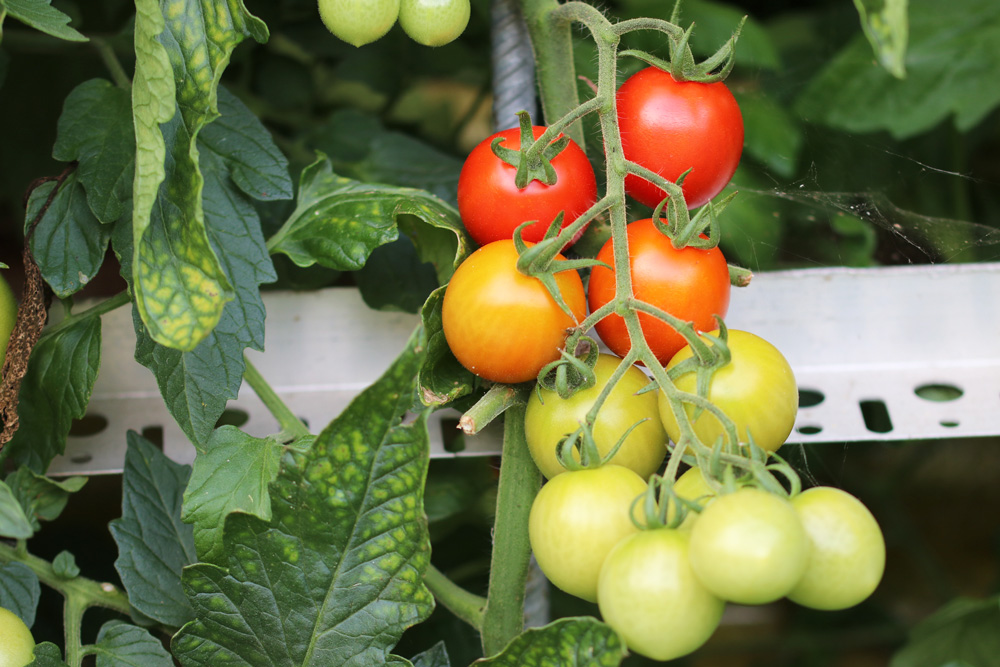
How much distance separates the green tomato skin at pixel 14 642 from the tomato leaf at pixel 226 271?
0.13 metres

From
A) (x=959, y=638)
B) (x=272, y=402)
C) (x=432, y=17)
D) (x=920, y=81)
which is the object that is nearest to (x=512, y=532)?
(x=272, y=402)

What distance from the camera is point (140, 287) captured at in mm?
373

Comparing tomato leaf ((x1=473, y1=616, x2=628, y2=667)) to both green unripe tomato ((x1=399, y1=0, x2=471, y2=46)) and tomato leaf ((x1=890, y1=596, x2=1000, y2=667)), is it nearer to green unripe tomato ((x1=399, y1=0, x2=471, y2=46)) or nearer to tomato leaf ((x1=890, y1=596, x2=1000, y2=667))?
green unripe tomato ((x1=399, y1=0, x2=471, y2=46))

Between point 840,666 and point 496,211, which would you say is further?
point 840,666

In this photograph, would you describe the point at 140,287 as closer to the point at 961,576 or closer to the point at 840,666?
the point at 840,666

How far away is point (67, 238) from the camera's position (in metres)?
0.48

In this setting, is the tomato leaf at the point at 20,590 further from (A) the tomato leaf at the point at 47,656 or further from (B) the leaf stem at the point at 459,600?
(B) the leaf stem at the point at 459,600

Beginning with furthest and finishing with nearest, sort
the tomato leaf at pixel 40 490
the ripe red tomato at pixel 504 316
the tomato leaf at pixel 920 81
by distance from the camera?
the tomato leaf at pixel 920 81, the tomato leaf at pixel 40 490, the ripe red tomato at pixel 504 316

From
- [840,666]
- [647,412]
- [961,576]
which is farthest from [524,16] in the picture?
[961,576]

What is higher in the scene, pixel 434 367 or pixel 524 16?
pixel 524 16

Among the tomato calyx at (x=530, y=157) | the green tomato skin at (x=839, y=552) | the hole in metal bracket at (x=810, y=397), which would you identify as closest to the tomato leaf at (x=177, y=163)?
the tomato calyx at (x=530, y=157)

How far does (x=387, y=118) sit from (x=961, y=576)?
115 cm

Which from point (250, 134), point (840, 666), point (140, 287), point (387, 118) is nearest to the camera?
point (140, 287)

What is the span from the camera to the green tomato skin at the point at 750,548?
0.29 metres
